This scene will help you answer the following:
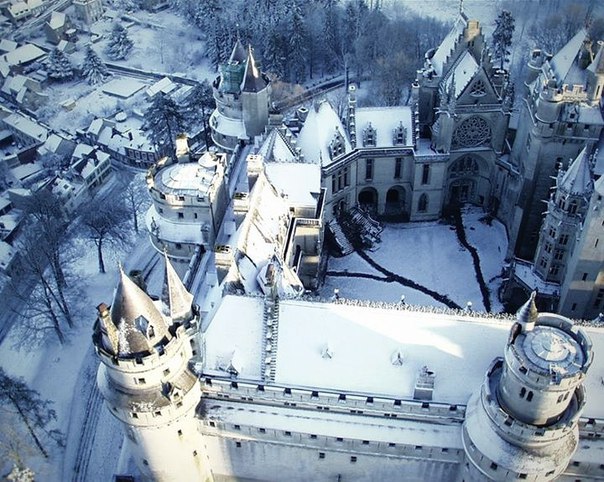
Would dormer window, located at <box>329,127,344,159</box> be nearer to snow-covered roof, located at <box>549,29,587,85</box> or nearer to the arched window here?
the arched window

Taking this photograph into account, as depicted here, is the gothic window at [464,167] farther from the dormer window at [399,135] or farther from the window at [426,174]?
the dormer window at [399,135]

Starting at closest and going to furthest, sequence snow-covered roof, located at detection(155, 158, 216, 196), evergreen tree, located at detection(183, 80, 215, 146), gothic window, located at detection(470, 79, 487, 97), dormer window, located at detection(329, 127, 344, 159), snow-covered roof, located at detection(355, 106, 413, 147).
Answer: snow-covered roof, located at detection(155, 158, 216, 196)
gothic window, located at detection(470, 79, 487, 97)
dormer window, located at detection(329, 127, 344, 159)
snow-covered roof, located at detection(355, 106, 413, 147)
evergreen tree, located at detection(183, 80, 215, 146)

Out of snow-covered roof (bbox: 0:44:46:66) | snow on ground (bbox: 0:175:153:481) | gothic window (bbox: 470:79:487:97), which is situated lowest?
snow on ground (bbox: 0:175:153:481)

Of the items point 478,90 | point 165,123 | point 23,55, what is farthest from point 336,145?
point 23,55

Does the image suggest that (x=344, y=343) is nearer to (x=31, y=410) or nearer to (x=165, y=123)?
(x=31, y=410)

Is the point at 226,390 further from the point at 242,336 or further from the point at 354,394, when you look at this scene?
the point at 354,394

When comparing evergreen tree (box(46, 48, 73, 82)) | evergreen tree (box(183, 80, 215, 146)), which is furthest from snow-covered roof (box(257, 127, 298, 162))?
evergreen tree (box(46, 48, 73, 82))

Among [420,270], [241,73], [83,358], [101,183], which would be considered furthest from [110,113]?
[420,270]
